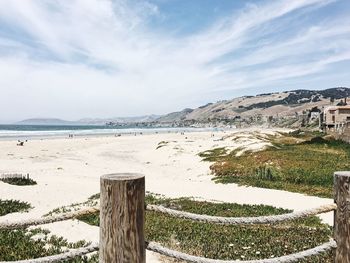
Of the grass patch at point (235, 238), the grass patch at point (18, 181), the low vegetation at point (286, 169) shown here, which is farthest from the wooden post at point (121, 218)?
the grass patch at point (18, 181)

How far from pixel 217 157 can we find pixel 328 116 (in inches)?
1994

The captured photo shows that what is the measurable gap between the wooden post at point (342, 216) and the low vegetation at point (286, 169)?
1999 cm

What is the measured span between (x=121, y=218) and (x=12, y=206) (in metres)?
16.3

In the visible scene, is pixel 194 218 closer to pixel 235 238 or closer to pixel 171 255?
pixel 171 255

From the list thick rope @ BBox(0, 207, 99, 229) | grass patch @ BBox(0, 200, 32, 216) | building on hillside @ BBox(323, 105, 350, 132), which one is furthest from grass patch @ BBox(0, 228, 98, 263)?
building on hillside @ BBox(323, 105, 350, 132)

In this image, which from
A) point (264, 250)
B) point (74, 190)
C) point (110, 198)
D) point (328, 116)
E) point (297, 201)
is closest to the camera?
point (110, 198)

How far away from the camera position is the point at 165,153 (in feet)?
179

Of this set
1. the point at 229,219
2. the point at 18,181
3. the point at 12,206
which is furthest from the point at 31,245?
the point at 18,181

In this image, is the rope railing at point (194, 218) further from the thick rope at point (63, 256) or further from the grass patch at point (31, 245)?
the grass patch at point (31, 245)

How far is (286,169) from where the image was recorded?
104 ft

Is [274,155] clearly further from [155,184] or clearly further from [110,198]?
[110,198]

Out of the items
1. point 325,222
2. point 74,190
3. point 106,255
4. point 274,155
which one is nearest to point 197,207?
point 325,222

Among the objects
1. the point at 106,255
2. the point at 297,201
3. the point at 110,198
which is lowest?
the point at 297,201

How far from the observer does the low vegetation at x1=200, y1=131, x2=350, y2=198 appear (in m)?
27.2
